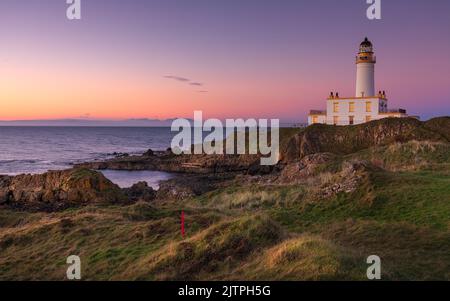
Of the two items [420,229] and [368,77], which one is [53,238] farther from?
[368,77]

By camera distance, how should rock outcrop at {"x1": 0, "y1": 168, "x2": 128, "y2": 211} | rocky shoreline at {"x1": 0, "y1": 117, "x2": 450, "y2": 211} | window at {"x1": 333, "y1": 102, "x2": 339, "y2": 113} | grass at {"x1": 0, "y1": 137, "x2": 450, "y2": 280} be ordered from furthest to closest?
window at {"x1": 333, "y1": 102, "x2": 339, "y2": 113} < rocky shoreline at {"x1": 0, "y1": 117, "x2": 450, "y2": 211} < rock outcrop at {"x1": 0, "y1": 168, "x2": 128, "y2": 211} < grass at {"x1": 0, "y1": 137, "x2": 450, "y2": 280}

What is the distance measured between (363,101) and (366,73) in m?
4.46

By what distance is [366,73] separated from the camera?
58.5 metres

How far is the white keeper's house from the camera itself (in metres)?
58.0

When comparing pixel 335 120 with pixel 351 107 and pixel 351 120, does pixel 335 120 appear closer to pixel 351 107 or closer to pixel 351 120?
pixel 351 120

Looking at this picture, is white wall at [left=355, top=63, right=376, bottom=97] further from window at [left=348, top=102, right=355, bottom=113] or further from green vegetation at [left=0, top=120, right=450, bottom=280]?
green vegetation at [left=0, top=120, right=450, bottom=280]

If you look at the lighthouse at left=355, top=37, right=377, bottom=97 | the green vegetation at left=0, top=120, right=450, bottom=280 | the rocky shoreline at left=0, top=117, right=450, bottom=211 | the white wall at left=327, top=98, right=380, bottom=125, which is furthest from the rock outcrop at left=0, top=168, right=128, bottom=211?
the lighthouse at left=355, top=37, right=377, bottom=97

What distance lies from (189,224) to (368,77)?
166 feet

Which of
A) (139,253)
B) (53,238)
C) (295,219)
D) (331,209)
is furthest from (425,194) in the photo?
(53,238)

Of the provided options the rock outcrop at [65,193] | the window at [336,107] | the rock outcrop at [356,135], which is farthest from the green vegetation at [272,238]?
the window at [336,107]

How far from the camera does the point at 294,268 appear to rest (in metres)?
9.70

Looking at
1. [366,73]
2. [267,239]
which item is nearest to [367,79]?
[366,73]

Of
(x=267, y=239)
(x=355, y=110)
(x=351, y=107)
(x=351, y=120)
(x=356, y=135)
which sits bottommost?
(x=267, y=239)

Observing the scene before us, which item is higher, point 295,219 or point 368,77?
point 368,77
